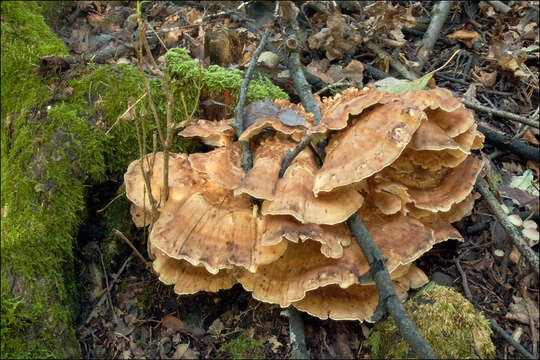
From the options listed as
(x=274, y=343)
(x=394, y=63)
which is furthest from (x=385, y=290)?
(x=394, y=63)

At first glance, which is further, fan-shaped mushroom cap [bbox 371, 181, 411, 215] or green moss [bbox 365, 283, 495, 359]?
fan-shaped mushroom cap [bbox 371, 181, 411, 215]

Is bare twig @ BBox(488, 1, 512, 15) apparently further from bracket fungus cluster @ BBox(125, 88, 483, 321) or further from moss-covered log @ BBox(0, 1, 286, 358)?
moss-covered log @ BBox(0, 1, 286, 358)

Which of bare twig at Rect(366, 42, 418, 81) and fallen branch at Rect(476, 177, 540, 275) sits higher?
bare twig at Rect(366, 42, 418, 81)

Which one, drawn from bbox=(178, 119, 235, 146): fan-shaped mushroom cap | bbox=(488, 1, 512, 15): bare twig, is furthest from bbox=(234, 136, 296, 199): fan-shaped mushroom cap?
bbox=(488, 1, 512, 15): bare twig

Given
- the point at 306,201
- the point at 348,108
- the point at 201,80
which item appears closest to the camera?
the point at 306,201

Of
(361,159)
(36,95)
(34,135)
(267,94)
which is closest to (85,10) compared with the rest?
(36,95)

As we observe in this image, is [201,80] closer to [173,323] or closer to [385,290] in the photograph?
[173,323]
